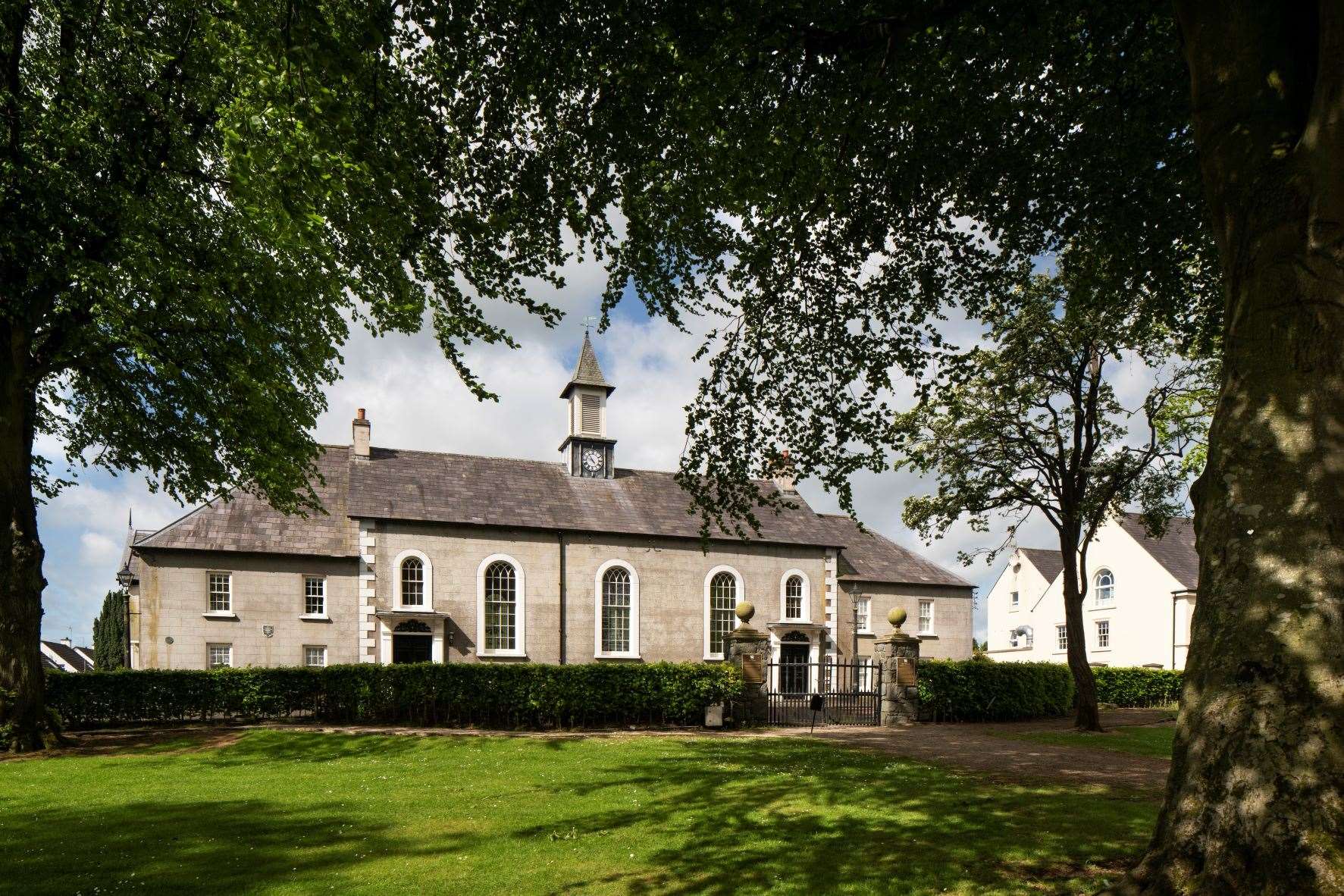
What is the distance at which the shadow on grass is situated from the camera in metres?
6.52

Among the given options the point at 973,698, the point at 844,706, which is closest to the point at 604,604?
the point at 844,706

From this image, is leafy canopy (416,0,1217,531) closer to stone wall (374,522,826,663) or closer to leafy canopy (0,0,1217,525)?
leafy canopy (0,0,1217,525)

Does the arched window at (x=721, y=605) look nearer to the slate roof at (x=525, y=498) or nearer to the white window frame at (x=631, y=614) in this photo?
the slate roof at (x=525, y=498)

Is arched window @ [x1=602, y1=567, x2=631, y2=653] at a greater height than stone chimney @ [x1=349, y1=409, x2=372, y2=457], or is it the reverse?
stone chimney @ [x1=349, y1=409, x2=372, y2=457]

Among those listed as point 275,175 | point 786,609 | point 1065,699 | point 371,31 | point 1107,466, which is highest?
point 371,31

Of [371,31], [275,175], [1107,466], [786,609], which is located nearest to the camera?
[371,31]

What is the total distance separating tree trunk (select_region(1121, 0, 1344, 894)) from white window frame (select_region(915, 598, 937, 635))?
32169mm

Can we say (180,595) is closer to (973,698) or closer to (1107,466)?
(973,698)

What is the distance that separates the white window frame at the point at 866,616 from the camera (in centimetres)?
3553

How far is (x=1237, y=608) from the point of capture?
16.1ft

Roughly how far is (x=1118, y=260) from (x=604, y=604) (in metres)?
23.8

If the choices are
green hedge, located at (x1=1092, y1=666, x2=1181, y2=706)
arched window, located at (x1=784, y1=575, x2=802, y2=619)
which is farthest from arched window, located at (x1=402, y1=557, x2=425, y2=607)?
green hedge, located at (x1=1092, y1=666, x2=1181, y2=706)

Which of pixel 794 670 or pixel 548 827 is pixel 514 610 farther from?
pixel 548 827

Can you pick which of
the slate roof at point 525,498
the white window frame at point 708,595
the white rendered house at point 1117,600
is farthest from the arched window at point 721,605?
the white rendered house at point 1117,600
